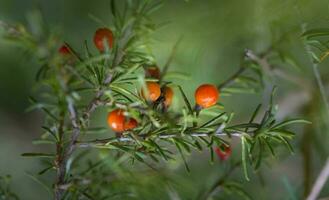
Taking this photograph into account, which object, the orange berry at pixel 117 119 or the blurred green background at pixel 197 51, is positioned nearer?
the orange berry at pixel 117 119

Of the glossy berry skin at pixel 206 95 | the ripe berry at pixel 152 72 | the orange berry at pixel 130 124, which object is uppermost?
the ripe berry at pixel 152 72

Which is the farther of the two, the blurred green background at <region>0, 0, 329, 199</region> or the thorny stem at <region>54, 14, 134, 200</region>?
the blurred green background at <region>0, 0, 329, 199</region>

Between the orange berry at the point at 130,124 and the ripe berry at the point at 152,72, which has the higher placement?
the ripe berry at the point at 152,72

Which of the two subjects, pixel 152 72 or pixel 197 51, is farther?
pixel 197 51

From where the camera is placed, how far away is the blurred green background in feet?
1.84

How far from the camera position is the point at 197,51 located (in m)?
0.62

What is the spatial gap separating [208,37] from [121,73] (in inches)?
10.6

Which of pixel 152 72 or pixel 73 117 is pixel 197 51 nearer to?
pixel 152 72

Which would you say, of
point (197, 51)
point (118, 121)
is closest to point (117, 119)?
point (118, 121)

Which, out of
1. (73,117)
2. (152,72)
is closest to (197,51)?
(152,72)

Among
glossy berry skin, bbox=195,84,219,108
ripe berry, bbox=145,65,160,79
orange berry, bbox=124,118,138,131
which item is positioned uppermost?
ripe berry, bbox=145,65,160,79

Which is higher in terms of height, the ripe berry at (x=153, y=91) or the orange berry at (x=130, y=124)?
the ripe berry at (x=153, y=91)

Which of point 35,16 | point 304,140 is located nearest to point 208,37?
point 304,140

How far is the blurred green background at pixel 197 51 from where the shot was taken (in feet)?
1.84
